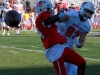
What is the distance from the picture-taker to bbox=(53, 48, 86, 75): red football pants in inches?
250

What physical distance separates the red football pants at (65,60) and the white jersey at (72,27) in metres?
0.48

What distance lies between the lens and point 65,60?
6539 millimetres

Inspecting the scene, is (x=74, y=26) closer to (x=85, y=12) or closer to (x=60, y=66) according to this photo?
(x=85, y=12)

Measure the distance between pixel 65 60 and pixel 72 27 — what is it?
76 centimetres

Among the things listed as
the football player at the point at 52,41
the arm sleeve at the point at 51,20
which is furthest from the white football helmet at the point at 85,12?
the arm sleeve at the point at 51,20

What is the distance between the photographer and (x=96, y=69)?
9.62 meters

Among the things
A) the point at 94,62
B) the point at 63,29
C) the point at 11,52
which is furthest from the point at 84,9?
the point at 11,52

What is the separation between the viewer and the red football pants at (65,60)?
6348 mm

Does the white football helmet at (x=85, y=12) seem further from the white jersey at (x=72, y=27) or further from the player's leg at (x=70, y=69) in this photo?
the player's leg at (x=70, y=69)

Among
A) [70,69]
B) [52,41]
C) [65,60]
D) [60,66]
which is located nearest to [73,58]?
[65,60]

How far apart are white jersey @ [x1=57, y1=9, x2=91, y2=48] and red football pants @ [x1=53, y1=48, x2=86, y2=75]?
48cm

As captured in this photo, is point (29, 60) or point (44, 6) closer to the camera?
point (44, 6)

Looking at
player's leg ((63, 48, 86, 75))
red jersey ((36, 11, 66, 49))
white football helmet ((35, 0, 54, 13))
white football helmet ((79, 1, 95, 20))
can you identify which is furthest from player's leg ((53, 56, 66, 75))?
white football helmet ((79, 1, 95, 20))

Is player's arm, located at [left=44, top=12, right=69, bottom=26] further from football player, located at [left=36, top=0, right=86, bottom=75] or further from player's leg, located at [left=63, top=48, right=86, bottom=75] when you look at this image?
player's leg, located at [left=63, top=48, right=86, bottom=75]
